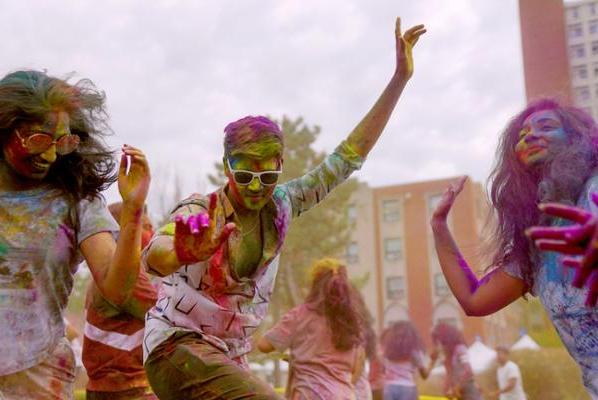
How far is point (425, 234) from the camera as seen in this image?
135 ft

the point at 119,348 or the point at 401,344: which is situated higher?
the point at 119,348

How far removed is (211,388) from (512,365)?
6466 millimetres

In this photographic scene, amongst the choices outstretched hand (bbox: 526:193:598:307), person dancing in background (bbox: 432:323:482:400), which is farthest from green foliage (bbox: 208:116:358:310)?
outstretched hand (bbox: 526:193:598:307)

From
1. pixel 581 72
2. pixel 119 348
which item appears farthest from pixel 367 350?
pixel 119 348

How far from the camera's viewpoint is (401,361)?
7.51 meters

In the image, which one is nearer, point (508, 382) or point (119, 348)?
point (119, 348)

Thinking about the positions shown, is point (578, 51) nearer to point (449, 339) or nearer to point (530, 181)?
point (449, 339)

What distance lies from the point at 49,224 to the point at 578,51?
16.7ft

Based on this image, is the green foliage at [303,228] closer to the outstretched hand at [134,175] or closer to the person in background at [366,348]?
the person in background at [366,348]

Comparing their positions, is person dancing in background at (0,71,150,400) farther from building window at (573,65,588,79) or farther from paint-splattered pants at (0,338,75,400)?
building window at (573,65,588,79)

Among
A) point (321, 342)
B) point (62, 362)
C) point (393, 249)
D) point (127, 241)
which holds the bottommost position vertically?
point (321, 342)

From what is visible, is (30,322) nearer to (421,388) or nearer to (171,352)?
(171,352)

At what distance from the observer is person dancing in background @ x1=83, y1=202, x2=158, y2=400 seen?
12.5 ft

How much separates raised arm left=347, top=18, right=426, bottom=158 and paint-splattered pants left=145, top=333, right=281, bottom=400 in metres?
1.27
